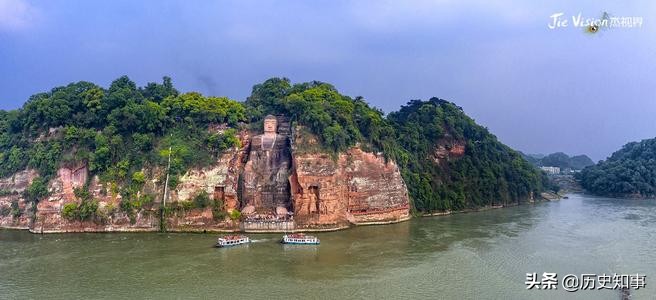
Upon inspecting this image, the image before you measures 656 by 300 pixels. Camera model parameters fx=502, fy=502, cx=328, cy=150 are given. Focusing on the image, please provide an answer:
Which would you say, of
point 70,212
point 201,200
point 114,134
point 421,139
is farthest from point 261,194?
point 421,139

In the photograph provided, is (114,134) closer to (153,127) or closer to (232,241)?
(153,127)

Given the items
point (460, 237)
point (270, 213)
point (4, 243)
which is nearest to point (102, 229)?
point (4, 243)

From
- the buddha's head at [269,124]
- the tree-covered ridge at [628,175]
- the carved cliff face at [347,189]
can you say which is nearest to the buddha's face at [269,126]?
the buddha's head at [269,124]

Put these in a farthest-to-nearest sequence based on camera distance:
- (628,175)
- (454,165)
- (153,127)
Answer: (628,175), (454,165), (153,127)

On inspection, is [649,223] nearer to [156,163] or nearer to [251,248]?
[251,248]

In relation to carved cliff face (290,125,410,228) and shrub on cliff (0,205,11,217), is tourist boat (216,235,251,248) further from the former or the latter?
shrub on cliff (0,205,11,217)

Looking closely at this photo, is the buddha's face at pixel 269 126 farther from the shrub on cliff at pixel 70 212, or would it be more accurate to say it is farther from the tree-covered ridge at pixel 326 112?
the shrub on cliff at pixel 70 212
